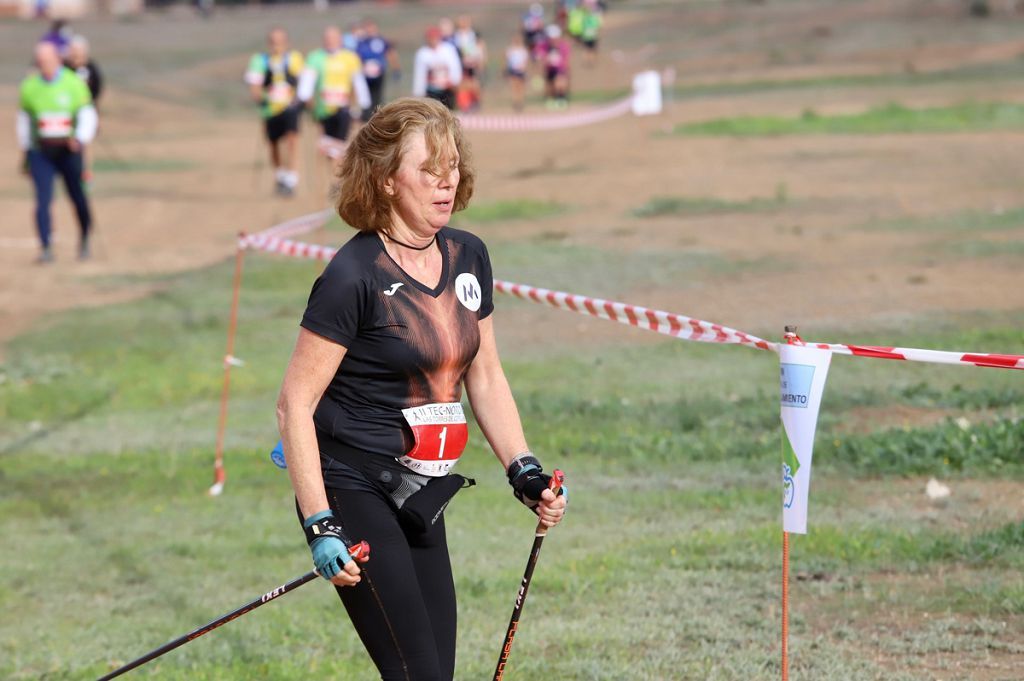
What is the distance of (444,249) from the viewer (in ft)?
14.2

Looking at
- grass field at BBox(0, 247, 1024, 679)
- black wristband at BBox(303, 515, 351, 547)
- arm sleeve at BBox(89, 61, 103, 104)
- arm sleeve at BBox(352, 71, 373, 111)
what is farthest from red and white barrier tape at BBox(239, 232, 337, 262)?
arm sleeve at BBox(89, 61, 103, 104)

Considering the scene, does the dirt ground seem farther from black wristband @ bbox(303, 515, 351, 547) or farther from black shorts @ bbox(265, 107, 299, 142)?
black wristband @ bbox(303, 515, 351, 547)

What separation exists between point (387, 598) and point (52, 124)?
1416 cm

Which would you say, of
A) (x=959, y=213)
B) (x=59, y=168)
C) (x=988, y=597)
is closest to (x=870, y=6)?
(x=959, y=213)

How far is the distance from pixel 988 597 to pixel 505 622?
204cm

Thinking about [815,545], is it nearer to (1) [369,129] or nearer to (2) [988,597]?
(2) [988,597]

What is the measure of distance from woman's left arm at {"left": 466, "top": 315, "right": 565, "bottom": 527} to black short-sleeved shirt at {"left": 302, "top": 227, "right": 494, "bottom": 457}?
198 mm

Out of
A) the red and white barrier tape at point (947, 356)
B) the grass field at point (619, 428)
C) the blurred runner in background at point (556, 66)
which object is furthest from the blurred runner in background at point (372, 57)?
the red and white barrier tape at point (947, 356)

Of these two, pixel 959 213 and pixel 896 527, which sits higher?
pixel 896 527

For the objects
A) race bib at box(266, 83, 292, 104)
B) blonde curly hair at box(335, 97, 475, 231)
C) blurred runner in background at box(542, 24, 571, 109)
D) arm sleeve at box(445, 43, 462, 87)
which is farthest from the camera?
blurred runner in background at box(542, 24, 571, 109)

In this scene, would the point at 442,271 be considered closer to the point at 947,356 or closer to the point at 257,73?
the point at 947,356

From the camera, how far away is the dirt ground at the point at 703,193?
1489cm

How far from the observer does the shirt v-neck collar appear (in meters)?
4.16

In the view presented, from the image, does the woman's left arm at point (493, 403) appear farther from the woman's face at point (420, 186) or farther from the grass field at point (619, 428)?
the grass field at point (619, 428)
